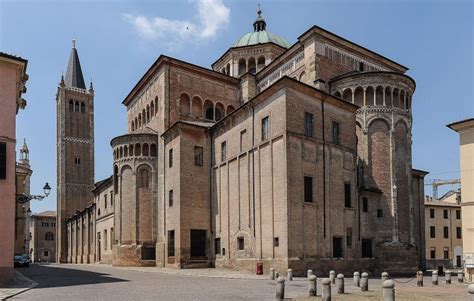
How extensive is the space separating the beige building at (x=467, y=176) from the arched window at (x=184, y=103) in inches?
856

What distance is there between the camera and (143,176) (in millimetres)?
41969

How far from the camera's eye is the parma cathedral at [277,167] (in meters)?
30.4

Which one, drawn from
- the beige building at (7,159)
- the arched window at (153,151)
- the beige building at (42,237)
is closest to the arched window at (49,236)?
the beige building at (42,237)

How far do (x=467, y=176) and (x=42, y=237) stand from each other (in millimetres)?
97547

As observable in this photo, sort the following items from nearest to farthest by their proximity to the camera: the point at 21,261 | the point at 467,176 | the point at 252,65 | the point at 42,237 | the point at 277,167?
the point at 467,176 → the point at 277,167 → the point at 21,261 → the point at 252,65 → the point at 42,237

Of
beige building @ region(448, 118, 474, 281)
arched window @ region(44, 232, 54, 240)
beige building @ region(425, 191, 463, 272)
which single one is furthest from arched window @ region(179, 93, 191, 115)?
arched window @ region(44, 232, 54, 240)

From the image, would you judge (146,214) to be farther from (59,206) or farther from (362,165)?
(59,206)

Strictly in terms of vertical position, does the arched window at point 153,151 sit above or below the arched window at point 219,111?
below

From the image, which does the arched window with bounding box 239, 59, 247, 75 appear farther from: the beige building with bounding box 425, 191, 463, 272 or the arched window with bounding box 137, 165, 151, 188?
the beige building with bounding box 425, 191, 463, 272

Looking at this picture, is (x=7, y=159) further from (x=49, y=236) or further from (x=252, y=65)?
(x=49, y=236)

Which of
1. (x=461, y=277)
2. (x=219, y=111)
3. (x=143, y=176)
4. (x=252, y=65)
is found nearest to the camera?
(x=461, y=277)

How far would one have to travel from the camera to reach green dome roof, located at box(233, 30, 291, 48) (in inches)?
2044

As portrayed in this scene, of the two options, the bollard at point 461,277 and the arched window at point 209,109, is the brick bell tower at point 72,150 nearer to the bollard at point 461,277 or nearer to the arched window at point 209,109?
the arched window at point 209,109

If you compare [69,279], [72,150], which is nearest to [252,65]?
[69,279]
